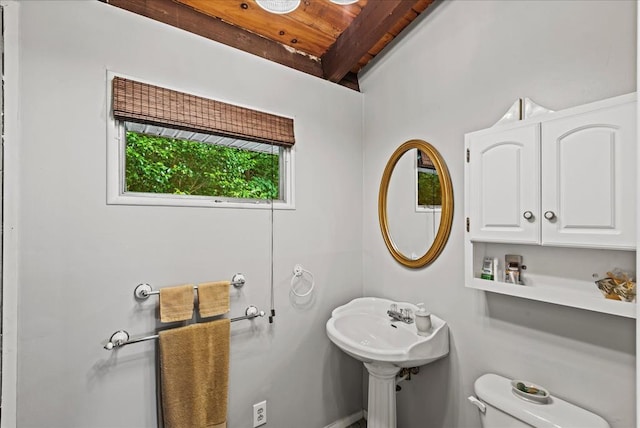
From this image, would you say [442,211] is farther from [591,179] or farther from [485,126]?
[591,179]

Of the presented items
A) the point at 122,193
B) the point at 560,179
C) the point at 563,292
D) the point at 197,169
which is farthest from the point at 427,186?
the point at 122,193

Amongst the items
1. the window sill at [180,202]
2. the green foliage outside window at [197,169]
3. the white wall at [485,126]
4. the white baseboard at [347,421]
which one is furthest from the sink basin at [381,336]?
the green foliage outside window at [197,169]

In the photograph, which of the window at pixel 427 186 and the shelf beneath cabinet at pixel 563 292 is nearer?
the shelf beneath cabinet at pixel 563 292

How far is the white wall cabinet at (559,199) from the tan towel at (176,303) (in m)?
1.35

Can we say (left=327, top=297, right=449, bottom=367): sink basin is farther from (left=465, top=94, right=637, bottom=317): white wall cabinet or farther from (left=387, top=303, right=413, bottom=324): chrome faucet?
(left=465, top=94, right=637, bottom=317): white wall cabinet

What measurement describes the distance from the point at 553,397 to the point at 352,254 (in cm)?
Result: 129

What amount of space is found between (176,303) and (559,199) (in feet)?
5.52

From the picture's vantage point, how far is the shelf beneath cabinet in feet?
3.76

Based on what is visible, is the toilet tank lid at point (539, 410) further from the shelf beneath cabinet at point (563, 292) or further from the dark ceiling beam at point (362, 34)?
the dark ceiling beam at point (362, 34)

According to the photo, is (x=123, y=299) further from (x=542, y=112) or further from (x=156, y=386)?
(x=542, y=112)

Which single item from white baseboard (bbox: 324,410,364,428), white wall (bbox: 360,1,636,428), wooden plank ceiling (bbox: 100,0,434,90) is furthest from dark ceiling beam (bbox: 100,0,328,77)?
white baseboard (bbox: 324,410,364,428)

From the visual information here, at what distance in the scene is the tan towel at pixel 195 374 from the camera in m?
1.47

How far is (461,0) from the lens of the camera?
1.78 m

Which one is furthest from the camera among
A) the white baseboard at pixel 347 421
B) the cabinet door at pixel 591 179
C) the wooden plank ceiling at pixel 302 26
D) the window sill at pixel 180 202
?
the white baseboard at pixel 347 421
